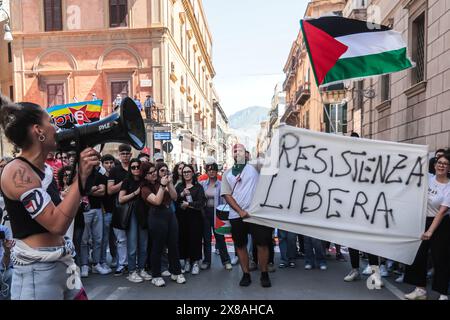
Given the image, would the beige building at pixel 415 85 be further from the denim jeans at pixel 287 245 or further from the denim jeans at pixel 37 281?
the denim jeans at pixel 37 281

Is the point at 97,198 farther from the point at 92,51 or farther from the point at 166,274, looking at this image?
the point at 92,51

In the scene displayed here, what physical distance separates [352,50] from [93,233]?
5.10m

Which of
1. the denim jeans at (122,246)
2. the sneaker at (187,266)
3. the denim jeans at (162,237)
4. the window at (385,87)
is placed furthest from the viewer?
the window at (385,87)

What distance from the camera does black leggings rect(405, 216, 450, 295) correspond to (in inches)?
170

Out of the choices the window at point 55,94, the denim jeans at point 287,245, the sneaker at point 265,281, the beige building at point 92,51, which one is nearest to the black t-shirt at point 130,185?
the sneaker at point 265,281

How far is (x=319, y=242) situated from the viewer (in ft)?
19.4

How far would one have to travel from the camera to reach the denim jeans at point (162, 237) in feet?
17.0

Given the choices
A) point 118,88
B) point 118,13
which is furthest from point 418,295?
point 118,13

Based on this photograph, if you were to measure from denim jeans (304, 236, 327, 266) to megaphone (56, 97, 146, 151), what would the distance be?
433 centimetres

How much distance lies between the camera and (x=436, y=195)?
4.38 m

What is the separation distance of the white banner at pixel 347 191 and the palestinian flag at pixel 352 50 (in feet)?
6.08

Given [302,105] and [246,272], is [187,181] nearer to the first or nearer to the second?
[246,272]

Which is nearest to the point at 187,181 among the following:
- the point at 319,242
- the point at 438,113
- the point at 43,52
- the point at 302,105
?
the point at 319,242

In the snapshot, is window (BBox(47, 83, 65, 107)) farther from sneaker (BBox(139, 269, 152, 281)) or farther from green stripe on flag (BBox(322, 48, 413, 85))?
green stripe on flag (BBox(322, 48, 413, 85))
